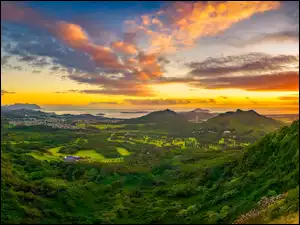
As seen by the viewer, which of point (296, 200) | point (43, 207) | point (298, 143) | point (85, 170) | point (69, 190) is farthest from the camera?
point (85, 170)

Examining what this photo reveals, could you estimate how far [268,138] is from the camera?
313 ft

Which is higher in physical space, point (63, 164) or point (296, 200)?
point (296, 200)

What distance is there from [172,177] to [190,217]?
73.0 meters

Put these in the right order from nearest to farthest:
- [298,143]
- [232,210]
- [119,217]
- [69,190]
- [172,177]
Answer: [232,210] → [298,143] → [119,217] → [69,190] → [172,177]

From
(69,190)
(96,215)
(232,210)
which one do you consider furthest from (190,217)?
(69,190)

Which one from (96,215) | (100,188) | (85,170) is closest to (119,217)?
(96,215)

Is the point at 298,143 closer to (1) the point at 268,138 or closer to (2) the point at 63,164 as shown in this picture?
(1) the point at 268,138

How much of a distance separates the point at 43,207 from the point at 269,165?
70673 millimetres

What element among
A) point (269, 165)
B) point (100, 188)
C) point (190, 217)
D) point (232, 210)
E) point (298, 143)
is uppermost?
point (298, 143)

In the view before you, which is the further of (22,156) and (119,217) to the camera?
(22,156)

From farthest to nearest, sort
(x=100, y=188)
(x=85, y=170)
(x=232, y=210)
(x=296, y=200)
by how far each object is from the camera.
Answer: (x=85, y=170) → (x=100, y=188) → (x=232, y=210) → (x=296, y=200)

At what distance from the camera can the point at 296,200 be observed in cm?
3997

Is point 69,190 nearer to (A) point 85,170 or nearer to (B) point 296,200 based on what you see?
(A) point 85,170

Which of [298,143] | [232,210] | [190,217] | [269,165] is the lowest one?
[190,217]
